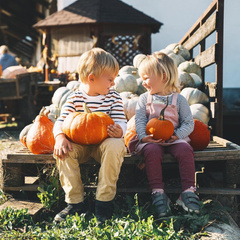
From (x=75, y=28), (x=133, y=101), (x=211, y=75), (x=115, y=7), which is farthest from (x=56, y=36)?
(x=133, y=101)

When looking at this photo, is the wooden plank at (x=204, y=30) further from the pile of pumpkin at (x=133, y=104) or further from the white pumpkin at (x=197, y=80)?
the white pumpkin at (x=197, y=80)

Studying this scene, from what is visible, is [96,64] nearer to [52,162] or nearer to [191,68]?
[52,162]

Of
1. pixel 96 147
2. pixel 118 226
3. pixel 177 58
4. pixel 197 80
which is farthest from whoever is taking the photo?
pixel 177 58

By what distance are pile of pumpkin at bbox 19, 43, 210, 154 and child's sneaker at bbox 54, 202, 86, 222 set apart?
518 mm

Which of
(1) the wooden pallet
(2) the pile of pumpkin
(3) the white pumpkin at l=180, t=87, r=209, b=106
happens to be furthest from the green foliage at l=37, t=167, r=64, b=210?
(3) the white pumpkin at l=180, t=87, r=209, b=106

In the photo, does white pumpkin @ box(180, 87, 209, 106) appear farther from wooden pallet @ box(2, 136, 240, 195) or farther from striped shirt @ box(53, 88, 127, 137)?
striped shirt @ box(53, 88, 127, 137)

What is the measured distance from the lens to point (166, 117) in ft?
8.59

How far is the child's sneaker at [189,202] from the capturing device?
2.16 m

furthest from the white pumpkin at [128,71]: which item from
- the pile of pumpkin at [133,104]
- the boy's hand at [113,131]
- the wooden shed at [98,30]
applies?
the wooden shed at [98,30]

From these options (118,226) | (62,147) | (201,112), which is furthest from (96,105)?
(201,112)

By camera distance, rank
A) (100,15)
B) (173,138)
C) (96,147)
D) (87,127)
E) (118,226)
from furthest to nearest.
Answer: (100,15)
(173,138)
(96,147)
(87,127)
(118,226)

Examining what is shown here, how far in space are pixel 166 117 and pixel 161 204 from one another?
27.6 inches

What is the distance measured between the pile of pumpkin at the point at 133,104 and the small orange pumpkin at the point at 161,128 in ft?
1.03

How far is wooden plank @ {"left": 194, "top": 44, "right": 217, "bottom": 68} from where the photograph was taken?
3.52 metres
